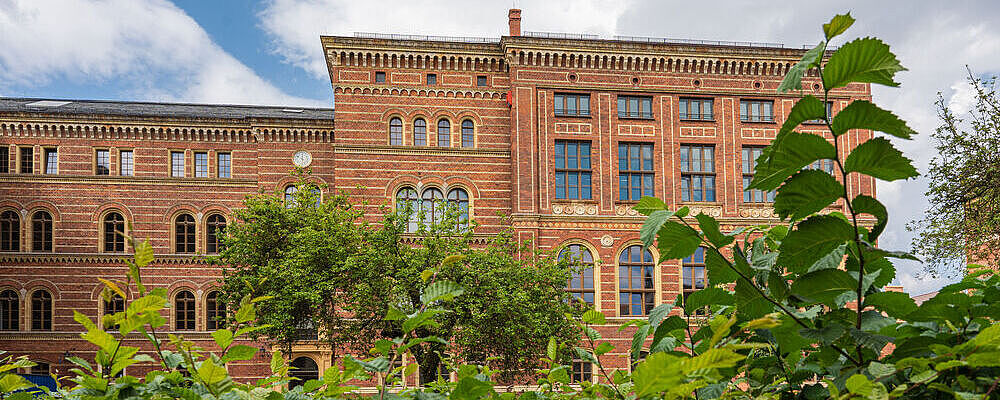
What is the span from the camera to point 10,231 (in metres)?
31.4

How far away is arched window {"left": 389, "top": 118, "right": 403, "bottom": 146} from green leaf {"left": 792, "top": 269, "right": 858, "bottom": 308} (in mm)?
28524

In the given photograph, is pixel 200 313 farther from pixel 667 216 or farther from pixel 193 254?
pixel 667 216

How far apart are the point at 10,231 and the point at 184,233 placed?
7.22 m

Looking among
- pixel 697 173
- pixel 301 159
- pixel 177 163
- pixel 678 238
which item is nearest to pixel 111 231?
pixel 177 163

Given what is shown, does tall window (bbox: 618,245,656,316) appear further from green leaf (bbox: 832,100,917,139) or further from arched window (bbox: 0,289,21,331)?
green leaf (bbox: 832,100,917,139)

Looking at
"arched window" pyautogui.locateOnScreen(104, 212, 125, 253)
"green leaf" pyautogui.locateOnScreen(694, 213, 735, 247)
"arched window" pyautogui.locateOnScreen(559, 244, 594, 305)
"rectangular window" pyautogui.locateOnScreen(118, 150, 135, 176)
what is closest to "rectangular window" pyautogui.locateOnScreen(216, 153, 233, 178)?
"rectangular window" pyautogui.locateOnScreen(118, 150, 135, 176)

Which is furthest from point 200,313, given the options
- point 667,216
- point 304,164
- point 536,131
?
point 667,216

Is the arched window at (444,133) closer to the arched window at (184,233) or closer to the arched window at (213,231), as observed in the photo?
the arched window at (213,231)

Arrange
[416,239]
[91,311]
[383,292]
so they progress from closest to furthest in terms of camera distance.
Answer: [383,292], [416,239], [91,311]

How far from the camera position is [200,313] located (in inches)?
1236

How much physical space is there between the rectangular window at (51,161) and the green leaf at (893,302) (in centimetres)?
3593

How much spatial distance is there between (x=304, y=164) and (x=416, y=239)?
7.23 metres

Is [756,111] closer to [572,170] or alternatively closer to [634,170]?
[634,170]

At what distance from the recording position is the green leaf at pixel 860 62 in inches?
55.4
